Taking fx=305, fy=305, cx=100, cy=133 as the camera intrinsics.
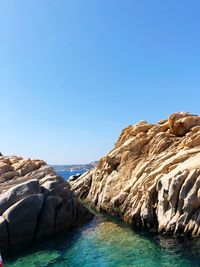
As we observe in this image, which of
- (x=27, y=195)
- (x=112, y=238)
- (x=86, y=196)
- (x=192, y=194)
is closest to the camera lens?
(x=192, y=194)

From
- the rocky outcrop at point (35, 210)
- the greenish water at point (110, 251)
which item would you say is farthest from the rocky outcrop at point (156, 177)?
the rocky outcrop at point (35, 210)

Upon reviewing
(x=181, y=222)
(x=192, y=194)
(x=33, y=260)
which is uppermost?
(x=192, y=194)

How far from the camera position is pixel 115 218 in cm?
4212

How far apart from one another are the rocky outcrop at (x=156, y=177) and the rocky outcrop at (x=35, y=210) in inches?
299

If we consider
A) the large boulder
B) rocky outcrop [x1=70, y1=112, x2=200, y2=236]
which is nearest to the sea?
the large boulder

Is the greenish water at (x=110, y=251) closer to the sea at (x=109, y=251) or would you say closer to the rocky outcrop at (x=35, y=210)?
the sea at (x=109, y=251)

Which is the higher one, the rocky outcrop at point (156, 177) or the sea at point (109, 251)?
the rocky outcrop at point (156, 177)

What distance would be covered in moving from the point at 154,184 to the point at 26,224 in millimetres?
15287

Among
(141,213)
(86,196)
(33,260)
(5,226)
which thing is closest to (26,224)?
(5,226)

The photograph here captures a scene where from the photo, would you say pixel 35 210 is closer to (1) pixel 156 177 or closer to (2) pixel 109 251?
(2) pixel 109 251

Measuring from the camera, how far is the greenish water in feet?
82.3

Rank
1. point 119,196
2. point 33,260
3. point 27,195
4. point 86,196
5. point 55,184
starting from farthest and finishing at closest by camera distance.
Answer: point 86,196 < point 119,196 < point 55,184 < point 27,195 < point 33,260

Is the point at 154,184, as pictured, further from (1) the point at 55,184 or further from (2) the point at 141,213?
(1) the point at 55,184

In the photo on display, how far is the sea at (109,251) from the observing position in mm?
25094
